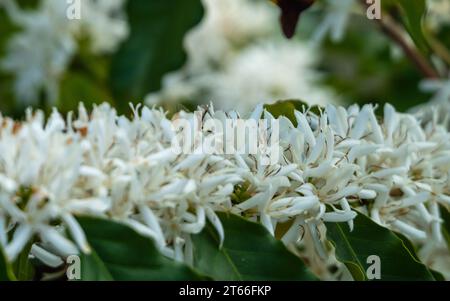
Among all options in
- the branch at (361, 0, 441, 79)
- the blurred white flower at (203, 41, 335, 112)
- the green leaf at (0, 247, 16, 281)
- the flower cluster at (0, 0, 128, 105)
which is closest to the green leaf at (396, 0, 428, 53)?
the branch at (361, 0, 441, 79)

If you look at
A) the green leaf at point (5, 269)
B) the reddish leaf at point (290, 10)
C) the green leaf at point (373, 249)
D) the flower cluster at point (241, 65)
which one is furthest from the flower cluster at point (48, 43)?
the green leaf at point (5, 269)

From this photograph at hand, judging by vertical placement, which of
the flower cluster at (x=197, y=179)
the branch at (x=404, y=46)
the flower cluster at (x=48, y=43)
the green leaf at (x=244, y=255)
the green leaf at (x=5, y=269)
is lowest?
the green leaf at (x=5, y=269)

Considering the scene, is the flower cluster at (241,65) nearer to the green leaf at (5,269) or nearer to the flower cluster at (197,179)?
the flower cluster at (197,179)

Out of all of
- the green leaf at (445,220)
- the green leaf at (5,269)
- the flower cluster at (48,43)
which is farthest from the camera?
the flower cluster at (48,43)

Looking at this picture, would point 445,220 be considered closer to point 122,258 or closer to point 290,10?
point 290,10

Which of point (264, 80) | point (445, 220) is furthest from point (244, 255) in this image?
point (264, 80)

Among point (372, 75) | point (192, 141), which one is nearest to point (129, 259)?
point (192, 141)
